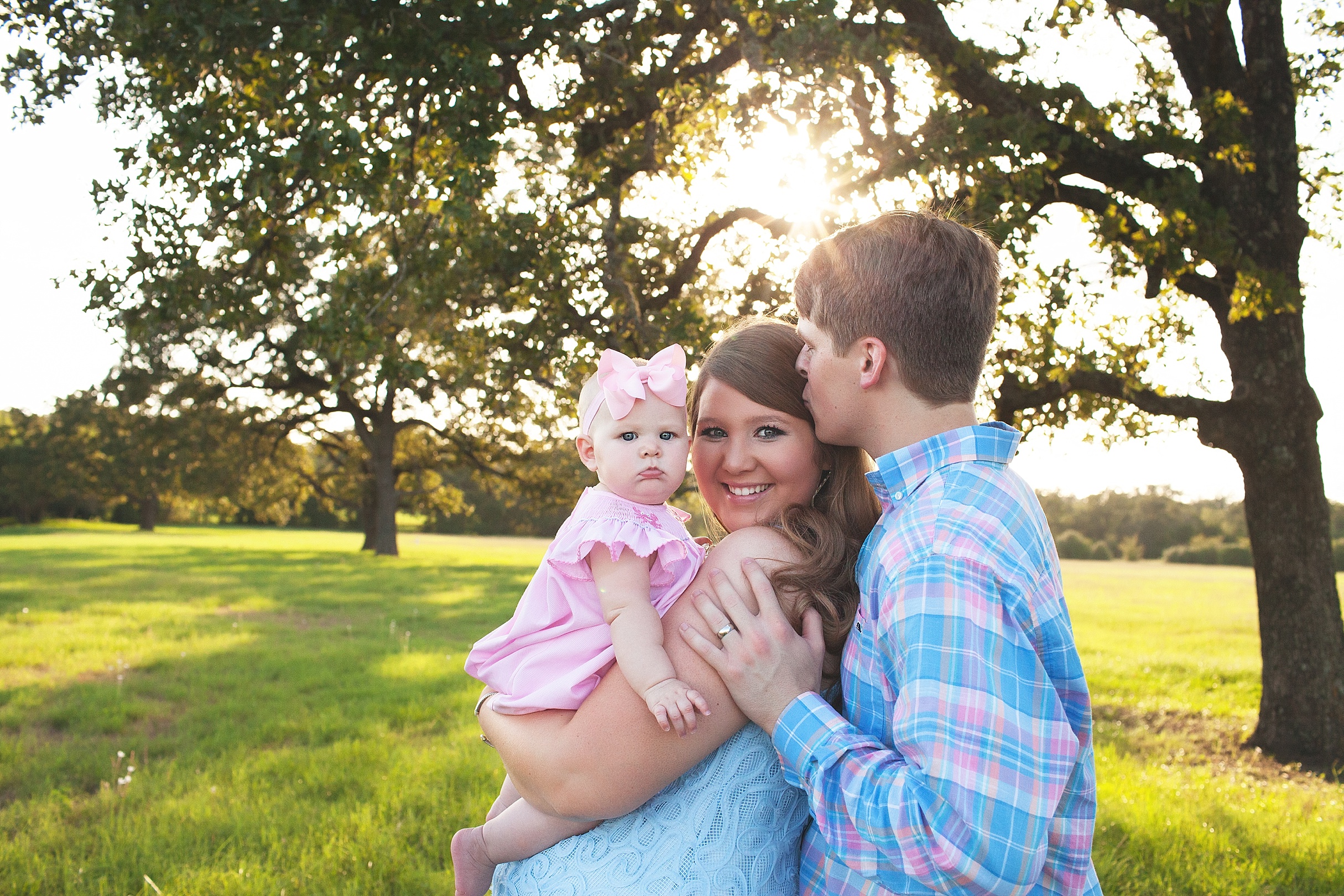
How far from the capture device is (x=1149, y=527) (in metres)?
46.6

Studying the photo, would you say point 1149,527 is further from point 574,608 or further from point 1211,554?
point 574,608

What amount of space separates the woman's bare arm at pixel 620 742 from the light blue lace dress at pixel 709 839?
0.05 m

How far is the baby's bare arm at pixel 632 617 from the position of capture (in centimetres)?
199

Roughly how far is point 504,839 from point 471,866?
0.25 m

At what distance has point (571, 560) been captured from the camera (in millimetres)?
2232

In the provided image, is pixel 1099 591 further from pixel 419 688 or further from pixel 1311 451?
pixel 419 688

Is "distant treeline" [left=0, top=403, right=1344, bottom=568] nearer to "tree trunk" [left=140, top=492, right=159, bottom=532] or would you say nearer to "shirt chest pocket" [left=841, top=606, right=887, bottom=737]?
"tree trunk" [left=140, top=492, right=159, bottom=532]

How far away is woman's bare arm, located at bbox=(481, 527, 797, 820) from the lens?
1964mm

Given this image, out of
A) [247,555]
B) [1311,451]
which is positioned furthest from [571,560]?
[247,555]

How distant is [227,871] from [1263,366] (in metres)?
8.08

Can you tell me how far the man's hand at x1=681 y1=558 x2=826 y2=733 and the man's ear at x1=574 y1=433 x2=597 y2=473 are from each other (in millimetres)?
772

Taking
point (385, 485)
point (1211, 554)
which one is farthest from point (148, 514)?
point (1211, 554)

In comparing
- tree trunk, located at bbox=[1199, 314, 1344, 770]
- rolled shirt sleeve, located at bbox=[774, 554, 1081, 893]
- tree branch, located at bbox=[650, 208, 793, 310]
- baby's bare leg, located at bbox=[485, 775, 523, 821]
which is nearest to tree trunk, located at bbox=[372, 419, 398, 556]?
tree branch, located at bbox=[650, 208, 793, 310]

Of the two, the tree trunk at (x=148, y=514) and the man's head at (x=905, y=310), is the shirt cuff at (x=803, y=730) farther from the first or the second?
the tree trunk at (x=148, y=514)
